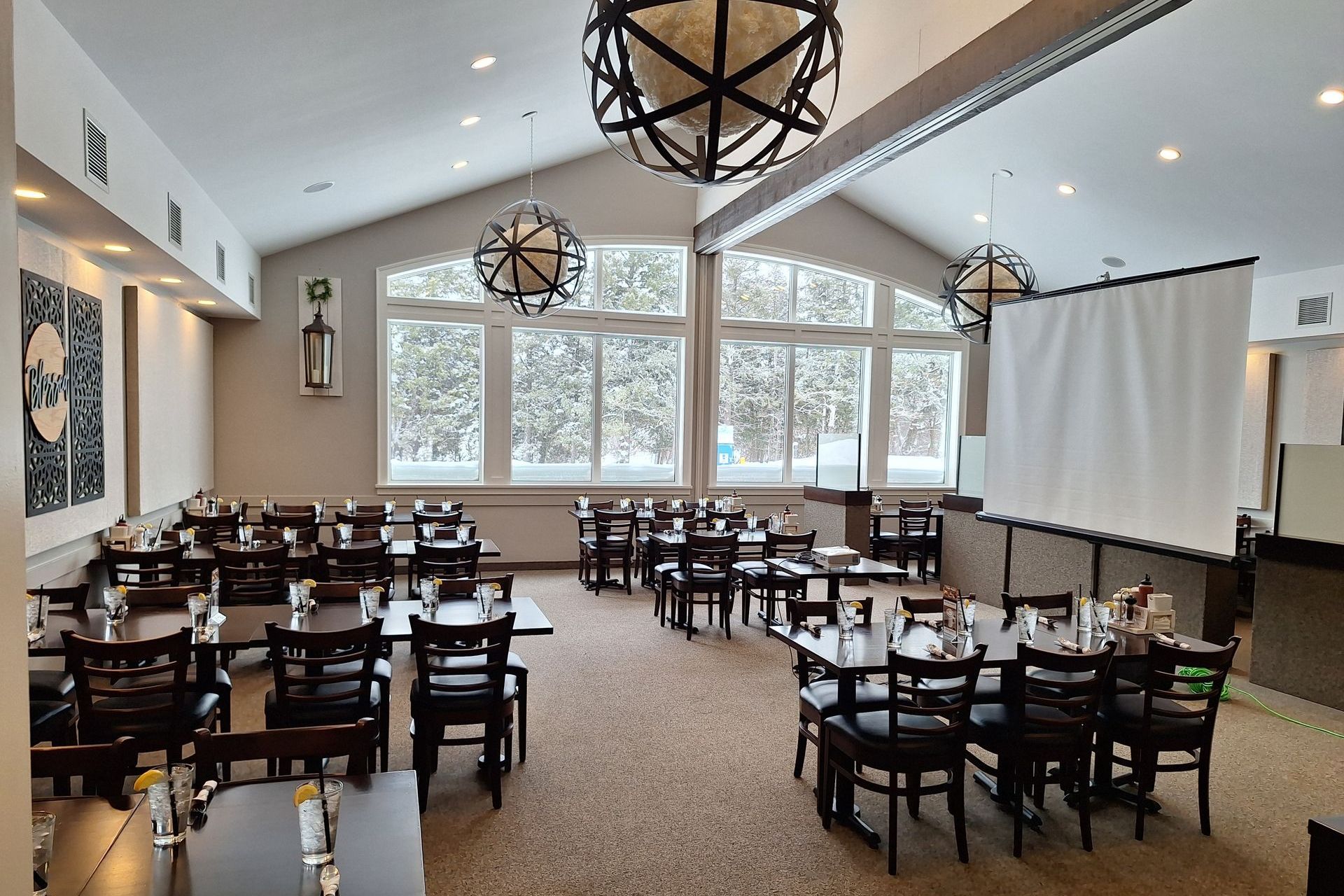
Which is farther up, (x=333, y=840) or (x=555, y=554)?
(x=333, y=840)

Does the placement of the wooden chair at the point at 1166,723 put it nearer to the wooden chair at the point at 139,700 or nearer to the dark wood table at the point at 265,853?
the dark wood table at the point at 265,853

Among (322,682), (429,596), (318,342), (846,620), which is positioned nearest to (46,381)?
(429,596)

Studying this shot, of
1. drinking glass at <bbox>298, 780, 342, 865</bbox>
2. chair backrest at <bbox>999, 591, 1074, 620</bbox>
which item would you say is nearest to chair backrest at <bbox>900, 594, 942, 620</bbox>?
chair backrest at <bbox>999, 591, 1074, 620</bbox>

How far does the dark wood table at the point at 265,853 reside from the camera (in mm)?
1778

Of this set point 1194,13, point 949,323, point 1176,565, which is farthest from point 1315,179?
point 1176,565

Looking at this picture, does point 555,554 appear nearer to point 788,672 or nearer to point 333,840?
point 788,672

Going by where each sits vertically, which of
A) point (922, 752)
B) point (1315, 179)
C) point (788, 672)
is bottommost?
point (788, 672)

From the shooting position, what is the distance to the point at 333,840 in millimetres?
1894

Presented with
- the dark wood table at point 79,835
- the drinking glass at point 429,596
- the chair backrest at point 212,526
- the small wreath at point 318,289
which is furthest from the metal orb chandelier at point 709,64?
the small wreath at point 318,289

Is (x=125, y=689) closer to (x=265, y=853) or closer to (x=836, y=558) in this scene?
(x=265, y=853)

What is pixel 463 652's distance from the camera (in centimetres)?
351

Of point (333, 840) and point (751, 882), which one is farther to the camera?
point (751, 882)

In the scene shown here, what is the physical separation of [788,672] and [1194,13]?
214 inches

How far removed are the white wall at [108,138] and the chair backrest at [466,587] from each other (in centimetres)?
269
